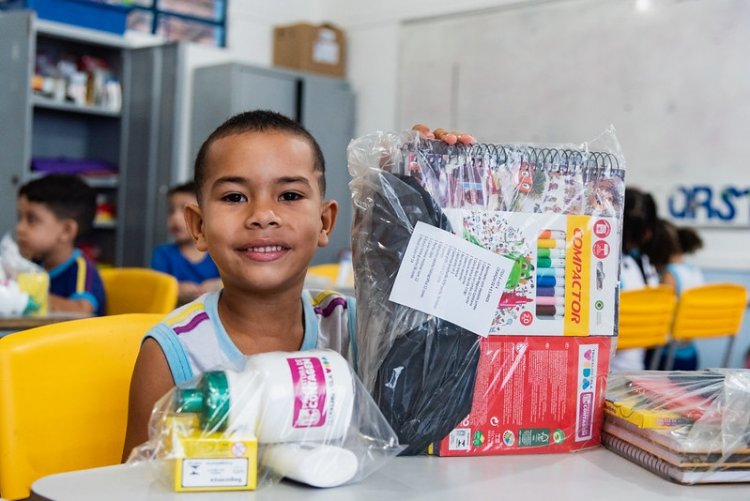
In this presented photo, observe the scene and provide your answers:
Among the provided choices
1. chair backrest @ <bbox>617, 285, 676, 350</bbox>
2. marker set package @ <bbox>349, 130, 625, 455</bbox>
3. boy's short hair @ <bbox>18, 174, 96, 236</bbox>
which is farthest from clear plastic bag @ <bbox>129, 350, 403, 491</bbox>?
boy's short hair @ <bbox>18, 174, 96, 236</bbox>

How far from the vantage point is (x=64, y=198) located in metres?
3.04

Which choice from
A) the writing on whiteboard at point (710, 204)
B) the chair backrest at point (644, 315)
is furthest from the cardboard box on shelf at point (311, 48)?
the chair backrest at point (644, 315)

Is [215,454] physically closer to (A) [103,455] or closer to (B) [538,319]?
(B) [538,319]

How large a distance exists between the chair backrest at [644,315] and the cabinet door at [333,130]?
9.14 feet

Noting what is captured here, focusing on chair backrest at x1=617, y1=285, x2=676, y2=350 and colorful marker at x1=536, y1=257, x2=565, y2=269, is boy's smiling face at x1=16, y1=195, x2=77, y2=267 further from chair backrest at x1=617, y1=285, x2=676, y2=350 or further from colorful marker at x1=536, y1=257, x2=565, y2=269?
colorful marker at x1=536, y1=257, x2=565, y2=269

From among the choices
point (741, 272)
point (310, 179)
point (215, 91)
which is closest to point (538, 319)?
point (310, 179)

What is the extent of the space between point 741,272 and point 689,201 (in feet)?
1.51

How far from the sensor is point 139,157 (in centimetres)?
489

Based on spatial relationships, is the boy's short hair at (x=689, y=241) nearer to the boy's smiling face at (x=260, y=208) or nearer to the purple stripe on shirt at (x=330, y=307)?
the purple stripe on shirt at (x=330, y=307)

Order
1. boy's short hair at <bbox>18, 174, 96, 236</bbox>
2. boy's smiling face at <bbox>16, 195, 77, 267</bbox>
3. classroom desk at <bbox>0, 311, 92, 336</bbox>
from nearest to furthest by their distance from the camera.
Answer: classroom desk at <bbox>0, 311, 92, 336</bbox> < boy's smiling face at <bbox>16, 195, 77, 267</bbox> < boy's short hair at <bbox>18, 174, 96, 236</bbox>

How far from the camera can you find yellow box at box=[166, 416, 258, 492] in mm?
683

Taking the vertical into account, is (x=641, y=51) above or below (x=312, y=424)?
above

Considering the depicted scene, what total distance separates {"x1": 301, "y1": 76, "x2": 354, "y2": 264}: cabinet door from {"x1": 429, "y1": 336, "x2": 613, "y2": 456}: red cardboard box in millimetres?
4579

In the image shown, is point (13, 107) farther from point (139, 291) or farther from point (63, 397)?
point (63, 397)
